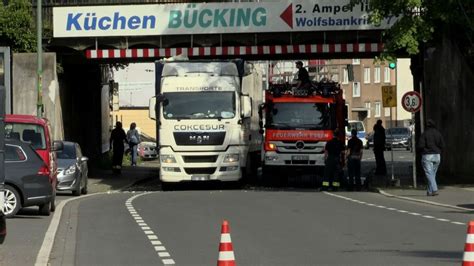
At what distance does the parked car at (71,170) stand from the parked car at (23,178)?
7758 millimetres

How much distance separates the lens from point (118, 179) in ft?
123

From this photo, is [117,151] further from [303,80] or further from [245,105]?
[245,105]

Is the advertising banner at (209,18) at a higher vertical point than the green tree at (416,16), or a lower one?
higher

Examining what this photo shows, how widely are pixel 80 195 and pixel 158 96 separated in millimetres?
3578

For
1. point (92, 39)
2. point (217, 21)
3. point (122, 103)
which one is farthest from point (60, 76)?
point (122, 103)

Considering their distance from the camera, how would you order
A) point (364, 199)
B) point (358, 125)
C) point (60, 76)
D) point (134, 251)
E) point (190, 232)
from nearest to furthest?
point (134, 251) < point (190, 232) < point (364, 199) < point (60, 76) < point (358, 125)

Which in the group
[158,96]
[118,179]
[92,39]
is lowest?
[118,179]

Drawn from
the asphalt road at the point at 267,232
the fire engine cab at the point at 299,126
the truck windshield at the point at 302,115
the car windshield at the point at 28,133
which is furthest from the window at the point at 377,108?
the car windshield at the point at 28,133

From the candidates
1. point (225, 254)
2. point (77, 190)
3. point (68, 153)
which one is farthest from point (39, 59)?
point (225, 254)

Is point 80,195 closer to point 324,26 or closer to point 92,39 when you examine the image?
point 92,39

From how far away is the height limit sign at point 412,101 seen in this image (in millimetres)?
28656

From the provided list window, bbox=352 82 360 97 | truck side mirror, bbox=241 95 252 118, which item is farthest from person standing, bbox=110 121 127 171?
window, bbox=352 82 360 97

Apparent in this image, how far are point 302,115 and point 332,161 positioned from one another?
6.33ft

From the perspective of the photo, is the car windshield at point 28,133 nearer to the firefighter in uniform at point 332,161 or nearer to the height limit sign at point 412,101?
the firefighter in uniform at point 332,161
